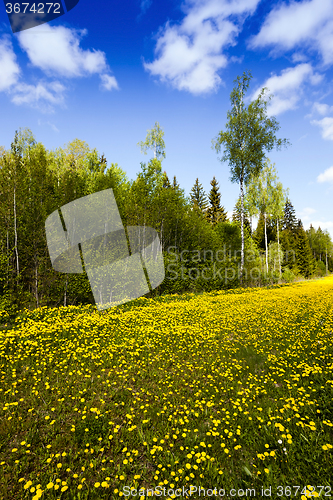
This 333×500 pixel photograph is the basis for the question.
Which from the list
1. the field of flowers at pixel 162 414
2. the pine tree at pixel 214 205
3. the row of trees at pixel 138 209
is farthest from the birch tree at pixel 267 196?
the field of flowers at pixel 162 414

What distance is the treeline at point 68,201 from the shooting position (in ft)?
43.3

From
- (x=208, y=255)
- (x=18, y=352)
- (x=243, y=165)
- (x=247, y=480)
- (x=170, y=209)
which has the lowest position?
(x=247, y=480)

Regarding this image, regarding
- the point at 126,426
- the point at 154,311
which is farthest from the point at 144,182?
the point at 126,426

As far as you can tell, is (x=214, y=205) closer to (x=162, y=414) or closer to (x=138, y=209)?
(x=138, y=209)

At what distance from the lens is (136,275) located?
1759cm

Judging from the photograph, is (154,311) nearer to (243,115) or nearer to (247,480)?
(247,480)

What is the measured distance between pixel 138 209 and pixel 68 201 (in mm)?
5804

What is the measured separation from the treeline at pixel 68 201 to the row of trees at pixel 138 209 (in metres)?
0.06

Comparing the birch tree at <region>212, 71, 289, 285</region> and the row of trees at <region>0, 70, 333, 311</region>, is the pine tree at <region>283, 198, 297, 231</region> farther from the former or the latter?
the birch tree at <region>212, 71, 289, 285</region>

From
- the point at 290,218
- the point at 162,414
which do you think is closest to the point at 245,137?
the point at 162,414

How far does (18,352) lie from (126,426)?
408 centimetres

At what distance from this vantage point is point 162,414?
4062 millimetres

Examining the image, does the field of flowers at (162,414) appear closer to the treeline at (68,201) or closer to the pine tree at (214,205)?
the treeline at (68,201)

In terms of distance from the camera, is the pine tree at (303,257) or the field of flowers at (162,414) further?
the pine tree at (303,257)
